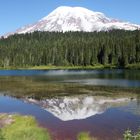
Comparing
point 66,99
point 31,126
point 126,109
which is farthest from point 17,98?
point 31,126

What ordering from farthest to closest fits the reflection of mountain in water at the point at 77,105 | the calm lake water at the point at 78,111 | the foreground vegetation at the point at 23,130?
1. the reflection of mountain in water at the point at 77,105
2. the calm lake water at the point at 78,111
3. the foreground vegetation at the point at 23,130

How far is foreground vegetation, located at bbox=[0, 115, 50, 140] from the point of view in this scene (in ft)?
116

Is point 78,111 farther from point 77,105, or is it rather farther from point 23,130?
point 23,130

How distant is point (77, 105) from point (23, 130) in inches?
819

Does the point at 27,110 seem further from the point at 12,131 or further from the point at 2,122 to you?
the point at 12,131

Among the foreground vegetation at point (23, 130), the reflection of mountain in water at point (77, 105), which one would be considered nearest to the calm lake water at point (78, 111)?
the reflection of mountain in water at point (77, 105)

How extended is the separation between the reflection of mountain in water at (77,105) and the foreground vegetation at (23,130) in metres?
5.16

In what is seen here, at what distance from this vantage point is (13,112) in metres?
53.9

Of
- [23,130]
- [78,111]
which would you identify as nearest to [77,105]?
[78,111]

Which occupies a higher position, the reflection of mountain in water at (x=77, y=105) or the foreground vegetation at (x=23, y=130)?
the foreground vegetation at (x=23, y=130)

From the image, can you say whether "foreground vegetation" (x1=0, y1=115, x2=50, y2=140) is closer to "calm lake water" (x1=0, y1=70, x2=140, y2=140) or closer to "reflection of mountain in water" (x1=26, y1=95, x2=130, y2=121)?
"calm lake water" (x1=0, y1=70, x2=140, y2=140)

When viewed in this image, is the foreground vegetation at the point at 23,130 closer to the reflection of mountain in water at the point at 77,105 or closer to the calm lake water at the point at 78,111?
the calm lake water at the point at 78,111

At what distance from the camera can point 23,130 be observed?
3853cm

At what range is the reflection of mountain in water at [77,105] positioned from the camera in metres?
50.2
